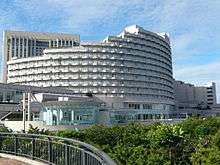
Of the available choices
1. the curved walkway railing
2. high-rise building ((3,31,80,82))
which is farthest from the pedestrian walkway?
high-rise building ((3,31,80,82))

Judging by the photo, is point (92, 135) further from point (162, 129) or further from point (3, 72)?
point (3, 72)

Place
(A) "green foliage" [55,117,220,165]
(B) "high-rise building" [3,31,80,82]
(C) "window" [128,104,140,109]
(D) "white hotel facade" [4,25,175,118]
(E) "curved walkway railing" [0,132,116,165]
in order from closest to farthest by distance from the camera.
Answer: (E) "curved walkway railing" [0,132,116,165] < (A) "green foliage" [55,117,220,165] < (C) "window" [128,104,140,109] < (D) "white hotel facade" [4,25,175,118] < (B) "high-rise building" [3,31,80,82]

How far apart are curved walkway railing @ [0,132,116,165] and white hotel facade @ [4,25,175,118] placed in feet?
342

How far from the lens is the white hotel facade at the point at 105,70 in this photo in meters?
127

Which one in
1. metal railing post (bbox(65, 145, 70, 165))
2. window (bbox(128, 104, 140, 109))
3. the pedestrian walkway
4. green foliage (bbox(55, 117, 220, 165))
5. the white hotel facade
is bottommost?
green foliage (bbox(55, 117, 220, 165))

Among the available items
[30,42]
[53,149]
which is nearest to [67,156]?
[53,149]

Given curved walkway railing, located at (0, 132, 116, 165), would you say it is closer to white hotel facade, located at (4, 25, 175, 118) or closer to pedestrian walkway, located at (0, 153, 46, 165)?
pedestrian walkway, located at (0, 153, 46, 165)

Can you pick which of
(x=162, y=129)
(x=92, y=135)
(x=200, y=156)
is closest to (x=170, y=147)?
(x=162, y=129)

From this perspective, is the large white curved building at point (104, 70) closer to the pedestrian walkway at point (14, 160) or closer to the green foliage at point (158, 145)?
the green foliage at point (158, 145)

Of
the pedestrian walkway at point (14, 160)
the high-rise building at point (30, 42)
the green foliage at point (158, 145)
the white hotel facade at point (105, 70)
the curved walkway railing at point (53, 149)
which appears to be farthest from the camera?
the high-rise building at point (30, 42)

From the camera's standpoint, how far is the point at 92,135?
47.9m

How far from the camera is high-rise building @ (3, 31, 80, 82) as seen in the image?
178 metres

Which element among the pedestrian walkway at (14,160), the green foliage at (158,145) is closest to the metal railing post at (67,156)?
the pedestrian walkway at (14,160)

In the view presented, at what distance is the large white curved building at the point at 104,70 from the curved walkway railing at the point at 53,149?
104225 mm
